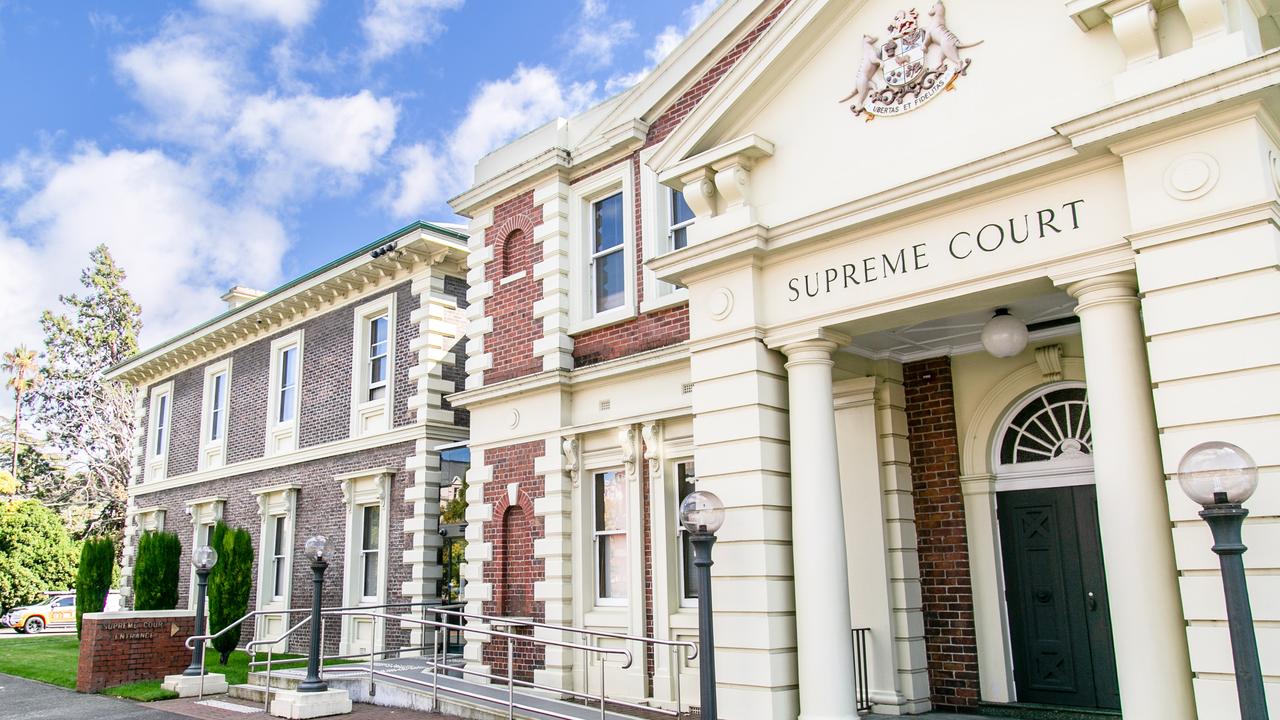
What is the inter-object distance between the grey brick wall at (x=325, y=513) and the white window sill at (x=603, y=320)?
18.0 ft

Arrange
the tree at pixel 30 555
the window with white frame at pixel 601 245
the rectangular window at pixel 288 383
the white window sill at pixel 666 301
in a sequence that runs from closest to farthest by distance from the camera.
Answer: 1. the white window sill at pixel 666 301
2. the window with white frame at pixel 601 245
3. the rectangular window at pixel 288 383
4. the tree at pixel 30 555

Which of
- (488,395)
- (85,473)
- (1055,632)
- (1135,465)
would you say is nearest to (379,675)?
(488,395)

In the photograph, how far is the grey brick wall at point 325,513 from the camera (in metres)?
17.2

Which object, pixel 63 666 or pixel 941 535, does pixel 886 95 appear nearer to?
pixel 941 535

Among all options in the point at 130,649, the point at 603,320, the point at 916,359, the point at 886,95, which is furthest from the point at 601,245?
the point at 130,649

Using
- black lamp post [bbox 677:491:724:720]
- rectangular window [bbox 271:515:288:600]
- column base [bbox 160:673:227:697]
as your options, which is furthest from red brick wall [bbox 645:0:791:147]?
rectangular window [bbox 271:515:288:600]

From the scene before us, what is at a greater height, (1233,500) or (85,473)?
(85,473)

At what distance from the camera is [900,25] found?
8.52m

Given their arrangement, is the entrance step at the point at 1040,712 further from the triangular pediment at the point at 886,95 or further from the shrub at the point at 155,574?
the shrub at the point at 155,574

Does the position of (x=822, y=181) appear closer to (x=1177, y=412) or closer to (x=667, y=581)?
(x=1177, y=412)

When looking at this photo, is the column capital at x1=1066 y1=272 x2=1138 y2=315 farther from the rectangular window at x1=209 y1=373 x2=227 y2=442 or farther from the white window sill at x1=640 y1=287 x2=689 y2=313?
the rectangular window at x1=209 y1=373 x2=227 y2=442

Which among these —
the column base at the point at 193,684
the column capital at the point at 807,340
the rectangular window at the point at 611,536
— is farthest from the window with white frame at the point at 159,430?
the column capital at the point at 807,340

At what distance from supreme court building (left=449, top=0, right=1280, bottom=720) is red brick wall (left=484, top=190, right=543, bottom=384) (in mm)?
422

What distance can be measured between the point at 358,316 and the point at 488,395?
640 cm
